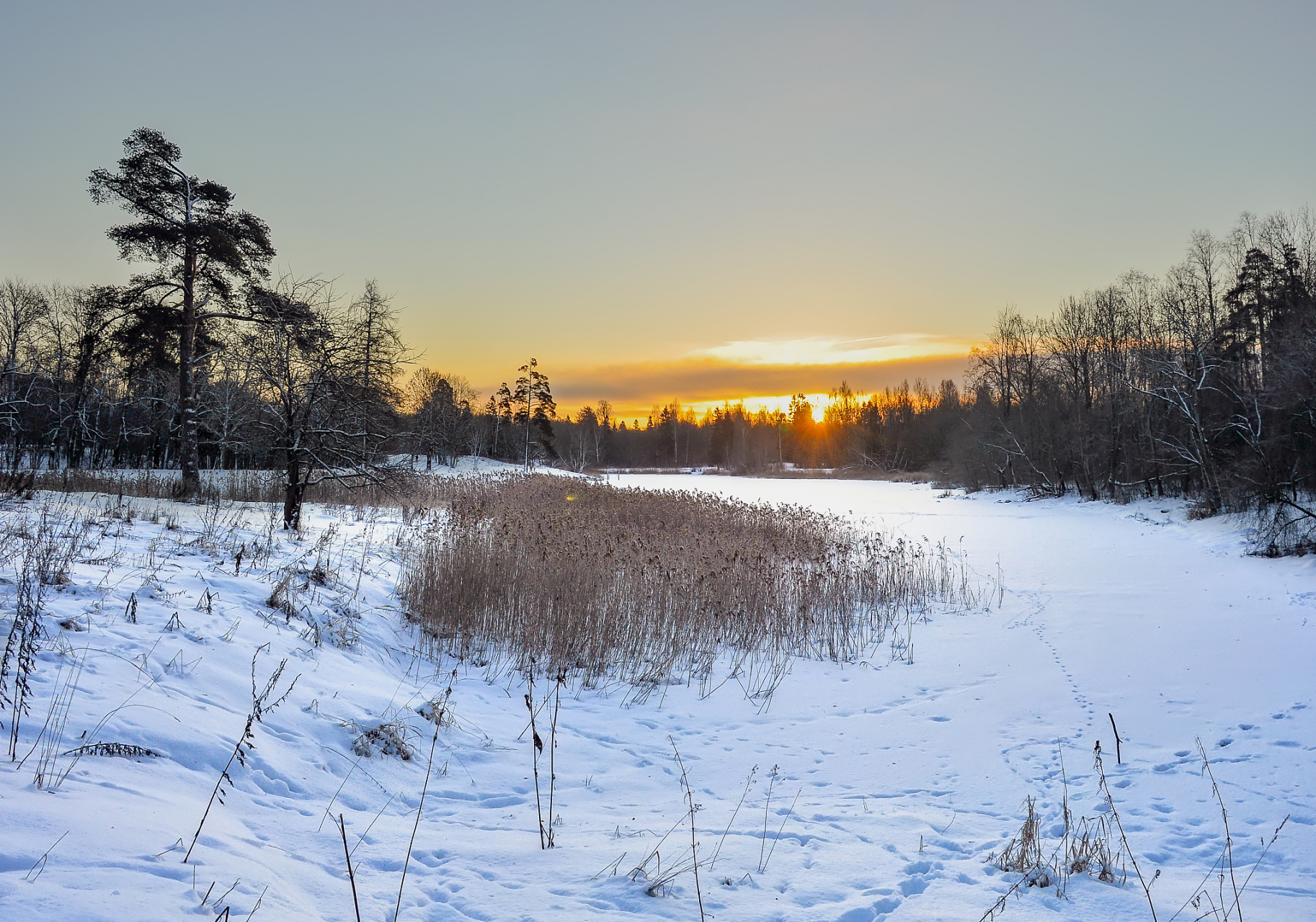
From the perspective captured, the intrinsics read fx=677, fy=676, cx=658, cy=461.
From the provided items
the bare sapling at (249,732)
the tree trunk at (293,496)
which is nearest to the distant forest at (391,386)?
the tree trunk at (293,496)

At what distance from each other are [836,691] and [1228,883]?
159 inches

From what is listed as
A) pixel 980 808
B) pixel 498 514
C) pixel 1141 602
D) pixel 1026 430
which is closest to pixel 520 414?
pixel 1026 430

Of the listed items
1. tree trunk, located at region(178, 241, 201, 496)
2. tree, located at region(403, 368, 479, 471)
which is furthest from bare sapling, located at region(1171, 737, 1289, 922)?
tree, located at region(403, 368, 479, 471)

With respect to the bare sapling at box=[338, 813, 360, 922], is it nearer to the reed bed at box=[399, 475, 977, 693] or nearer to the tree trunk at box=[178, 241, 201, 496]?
the reed bed at box=[399, 475, 977, 693]

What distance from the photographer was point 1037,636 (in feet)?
29.9

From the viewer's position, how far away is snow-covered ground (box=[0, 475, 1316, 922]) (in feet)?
9.43

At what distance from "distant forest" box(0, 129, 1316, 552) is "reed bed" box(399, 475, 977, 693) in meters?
3.13

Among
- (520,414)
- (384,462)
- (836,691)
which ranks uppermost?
(520,414)

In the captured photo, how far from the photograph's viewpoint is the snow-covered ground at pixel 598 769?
2875mm

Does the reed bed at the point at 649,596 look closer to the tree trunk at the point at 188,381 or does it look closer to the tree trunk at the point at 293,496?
the tree trunk at the point at 293,496

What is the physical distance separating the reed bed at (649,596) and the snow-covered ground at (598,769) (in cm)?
52

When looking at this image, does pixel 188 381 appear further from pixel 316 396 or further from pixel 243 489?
pixel 316 396

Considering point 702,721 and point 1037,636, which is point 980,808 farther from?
point 1037,636

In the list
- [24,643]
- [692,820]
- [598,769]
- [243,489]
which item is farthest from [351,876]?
[243,489]
